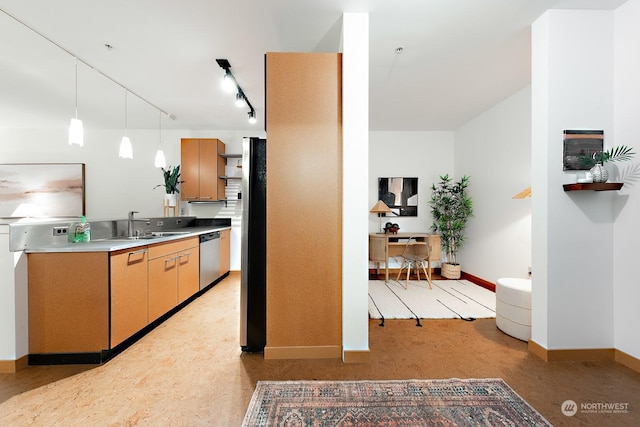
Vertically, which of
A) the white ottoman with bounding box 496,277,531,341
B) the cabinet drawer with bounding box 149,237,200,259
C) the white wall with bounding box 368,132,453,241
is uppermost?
the white wall with bounding box 368,132,453,241

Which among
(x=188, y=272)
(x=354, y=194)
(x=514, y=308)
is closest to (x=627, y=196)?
(x=514, y=308)

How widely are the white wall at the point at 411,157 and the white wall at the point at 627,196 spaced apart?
9.91ft

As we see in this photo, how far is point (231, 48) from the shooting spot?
2.51 m

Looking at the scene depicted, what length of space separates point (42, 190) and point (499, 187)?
797cm

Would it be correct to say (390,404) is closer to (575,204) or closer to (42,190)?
(575,204)

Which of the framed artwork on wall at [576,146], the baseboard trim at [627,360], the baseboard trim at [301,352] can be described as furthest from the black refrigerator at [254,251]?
the baseboard trim at [627,360]

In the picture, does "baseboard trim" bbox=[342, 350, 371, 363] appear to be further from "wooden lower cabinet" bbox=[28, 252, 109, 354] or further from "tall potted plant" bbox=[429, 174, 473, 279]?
"tall potted plant" bbox=[429, 174, 473, 279]

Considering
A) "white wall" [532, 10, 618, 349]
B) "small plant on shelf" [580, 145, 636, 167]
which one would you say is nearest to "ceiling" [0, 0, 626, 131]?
"white wall" [532, 10, 618, 349]

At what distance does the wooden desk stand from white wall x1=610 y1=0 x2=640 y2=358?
7.57ft

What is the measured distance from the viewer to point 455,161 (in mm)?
5047

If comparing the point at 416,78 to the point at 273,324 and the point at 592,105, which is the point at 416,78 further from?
A: the point at 273,324

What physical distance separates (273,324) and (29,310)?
1846 mm

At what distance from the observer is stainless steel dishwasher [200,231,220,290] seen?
368 centimetres

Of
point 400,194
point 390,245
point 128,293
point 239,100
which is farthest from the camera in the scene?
point 400,194
